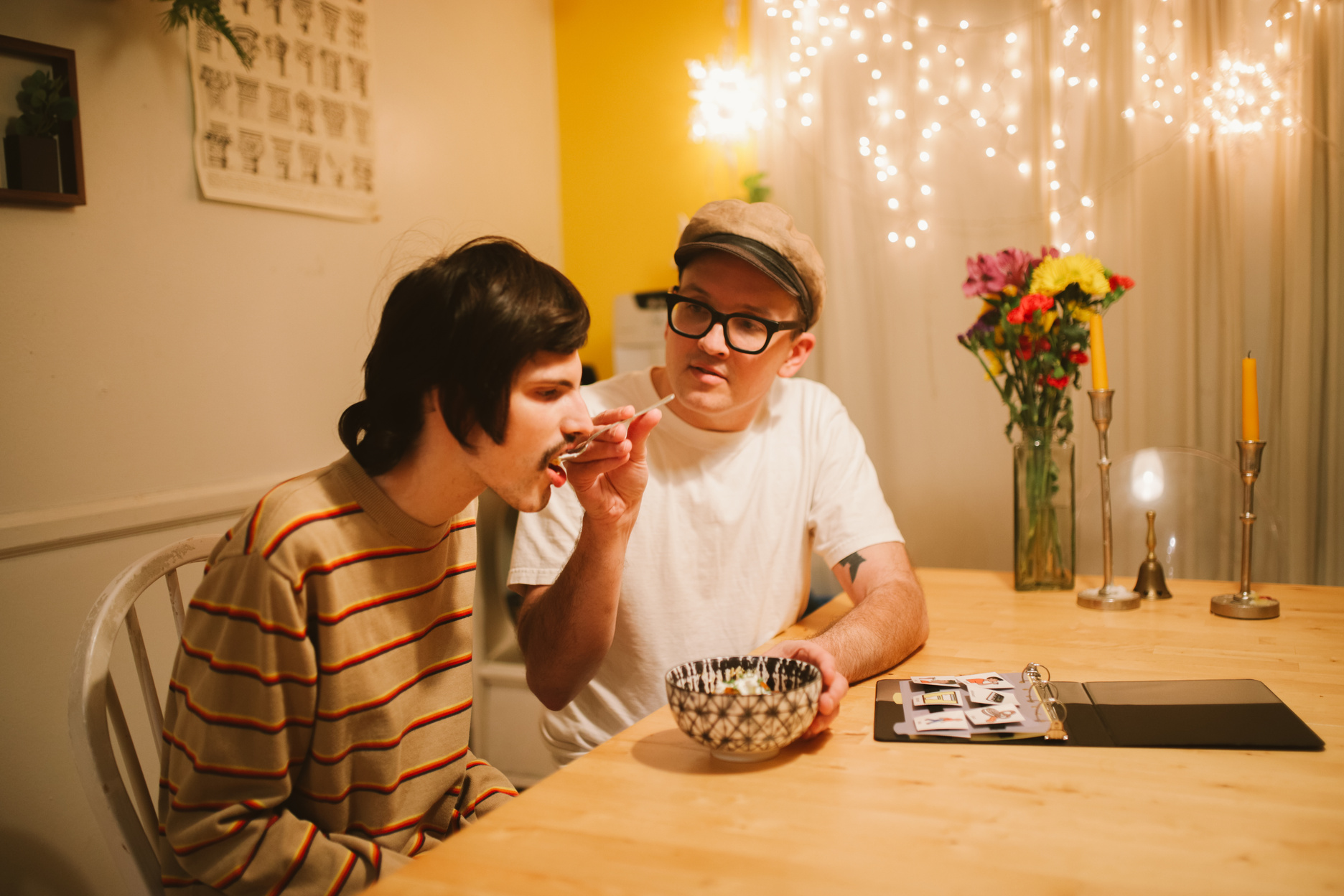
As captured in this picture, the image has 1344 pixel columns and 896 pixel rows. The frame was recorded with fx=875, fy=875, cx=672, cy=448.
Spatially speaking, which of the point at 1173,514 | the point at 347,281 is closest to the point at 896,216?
the point at 1173,514

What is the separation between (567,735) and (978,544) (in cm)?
157

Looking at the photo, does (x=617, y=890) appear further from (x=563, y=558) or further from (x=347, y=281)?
(x=347, y=281)

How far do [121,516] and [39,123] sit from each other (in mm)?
720

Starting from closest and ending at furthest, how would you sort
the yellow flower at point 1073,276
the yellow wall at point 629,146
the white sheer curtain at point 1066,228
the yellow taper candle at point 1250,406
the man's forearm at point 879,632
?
the man's forearm at point 879,632 < the yellow taper candle at point 1250,406 < the yellow flower at point 1073,276 < the white sheer curtain at point 1066,228 < the yellow wall at point 629,146

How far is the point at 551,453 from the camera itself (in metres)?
0.96

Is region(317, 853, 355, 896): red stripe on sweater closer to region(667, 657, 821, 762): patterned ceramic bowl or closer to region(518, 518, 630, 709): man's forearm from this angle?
region(667, 657, 821, 762): patterned ceramic bowl

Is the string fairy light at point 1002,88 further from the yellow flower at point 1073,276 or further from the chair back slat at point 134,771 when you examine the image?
the chair back slat at point 134,771

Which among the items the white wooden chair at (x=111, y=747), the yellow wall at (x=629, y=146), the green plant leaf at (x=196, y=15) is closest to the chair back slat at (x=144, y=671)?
the white wooden chair at (x=111, y=747)

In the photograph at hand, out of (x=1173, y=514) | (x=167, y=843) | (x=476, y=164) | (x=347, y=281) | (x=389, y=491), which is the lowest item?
(x=167, y=843)

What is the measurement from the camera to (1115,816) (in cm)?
76

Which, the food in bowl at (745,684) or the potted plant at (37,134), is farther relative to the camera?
the potted plant at (37,134)

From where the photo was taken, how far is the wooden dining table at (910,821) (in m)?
0.67

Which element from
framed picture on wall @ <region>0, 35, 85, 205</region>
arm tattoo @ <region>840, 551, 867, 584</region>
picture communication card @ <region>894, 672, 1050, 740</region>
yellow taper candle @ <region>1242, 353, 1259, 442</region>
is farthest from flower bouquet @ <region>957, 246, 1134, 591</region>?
framed picture on wall @ <region>0, 35, 85, 205</region>

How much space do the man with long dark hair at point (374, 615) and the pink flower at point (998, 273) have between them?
3.32ft
